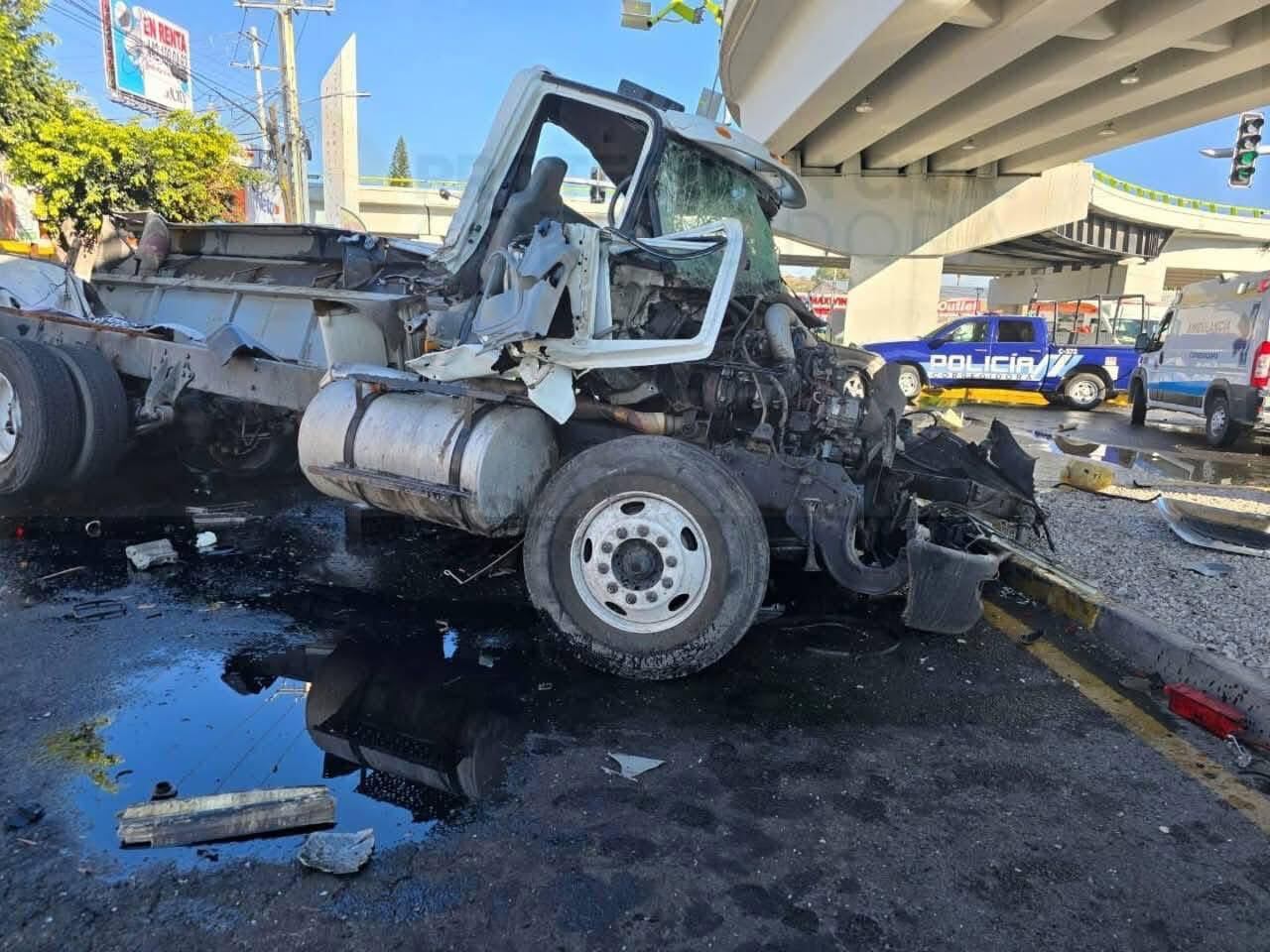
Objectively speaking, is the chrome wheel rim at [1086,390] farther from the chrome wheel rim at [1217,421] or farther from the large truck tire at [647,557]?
the large truck tire at [647,557]

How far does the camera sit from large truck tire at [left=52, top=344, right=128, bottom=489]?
221 inches

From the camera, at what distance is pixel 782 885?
2496 mm

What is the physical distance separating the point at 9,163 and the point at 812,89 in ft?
59.9

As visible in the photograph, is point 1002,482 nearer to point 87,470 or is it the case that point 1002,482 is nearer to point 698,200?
point 698,200

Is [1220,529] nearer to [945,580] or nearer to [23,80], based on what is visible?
[945,580]

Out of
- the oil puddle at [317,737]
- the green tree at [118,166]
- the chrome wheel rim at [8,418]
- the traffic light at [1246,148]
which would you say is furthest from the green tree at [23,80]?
the traffic light at [1246,148]

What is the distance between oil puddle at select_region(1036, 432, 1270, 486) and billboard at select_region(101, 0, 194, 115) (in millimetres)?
37512

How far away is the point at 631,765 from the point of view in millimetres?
3133

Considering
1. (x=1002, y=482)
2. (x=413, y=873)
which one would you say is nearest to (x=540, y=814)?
(x=413, y=873)

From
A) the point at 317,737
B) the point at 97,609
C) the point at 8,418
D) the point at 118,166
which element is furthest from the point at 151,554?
the point at 118,166

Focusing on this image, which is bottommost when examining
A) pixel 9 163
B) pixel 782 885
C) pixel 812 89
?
pixel 782 885

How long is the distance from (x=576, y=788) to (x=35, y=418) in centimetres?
456

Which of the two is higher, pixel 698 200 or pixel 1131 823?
pixel 698 200

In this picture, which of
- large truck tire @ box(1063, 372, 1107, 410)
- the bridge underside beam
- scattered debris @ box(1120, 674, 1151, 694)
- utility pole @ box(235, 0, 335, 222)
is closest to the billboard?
utility pole @ box(235, 0, 335, 222)
